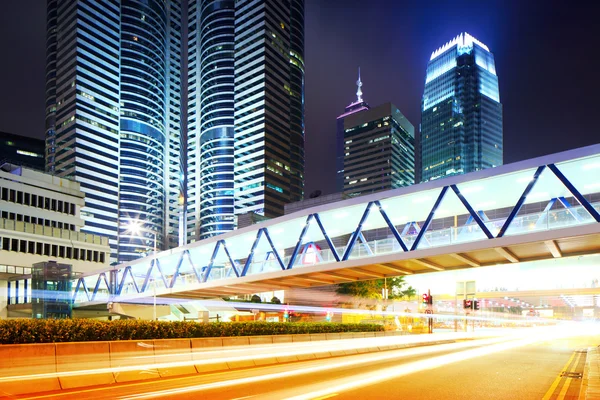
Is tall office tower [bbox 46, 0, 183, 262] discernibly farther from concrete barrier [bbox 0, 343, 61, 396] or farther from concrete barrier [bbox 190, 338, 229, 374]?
concrete barrier [bbox 0, 343, 61, 396]

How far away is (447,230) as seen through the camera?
24.9 meters

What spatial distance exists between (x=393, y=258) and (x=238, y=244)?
17233 millimetres

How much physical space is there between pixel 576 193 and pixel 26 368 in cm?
2194

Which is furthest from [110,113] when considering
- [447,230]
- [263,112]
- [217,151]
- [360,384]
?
[360,384]

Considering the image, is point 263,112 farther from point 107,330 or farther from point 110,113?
point 107,330

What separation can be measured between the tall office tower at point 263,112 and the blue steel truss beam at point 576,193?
514 feet

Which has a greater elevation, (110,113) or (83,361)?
(110,113)

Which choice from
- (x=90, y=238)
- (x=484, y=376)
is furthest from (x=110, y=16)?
(x=484, y=376)

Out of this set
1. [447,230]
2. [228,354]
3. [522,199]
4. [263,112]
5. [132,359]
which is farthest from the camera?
[263,112]

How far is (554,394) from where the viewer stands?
11945mm

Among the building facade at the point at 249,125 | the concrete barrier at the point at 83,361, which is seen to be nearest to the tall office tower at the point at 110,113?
the building facade at the point at 249,125

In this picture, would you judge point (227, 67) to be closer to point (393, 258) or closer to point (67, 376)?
point (393, 258)

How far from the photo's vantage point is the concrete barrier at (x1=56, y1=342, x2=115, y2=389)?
42.0 feet

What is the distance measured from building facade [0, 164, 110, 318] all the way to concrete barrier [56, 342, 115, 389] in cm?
5368
